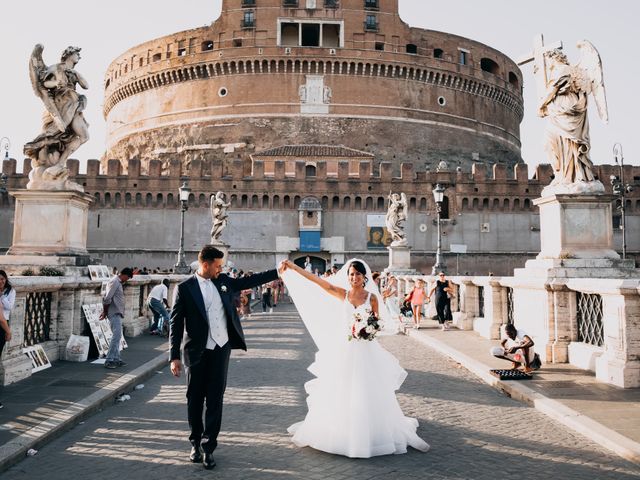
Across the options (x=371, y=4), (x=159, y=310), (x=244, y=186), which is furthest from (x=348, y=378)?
(x=371, y=4)

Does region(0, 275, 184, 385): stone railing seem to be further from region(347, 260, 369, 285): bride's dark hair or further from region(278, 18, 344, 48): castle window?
region(278, 18, 344, 48): castle window

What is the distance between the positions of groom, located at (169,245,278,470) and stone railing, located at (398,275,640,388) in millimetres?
4076

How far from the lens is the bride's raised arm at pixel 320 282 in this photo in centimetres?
429

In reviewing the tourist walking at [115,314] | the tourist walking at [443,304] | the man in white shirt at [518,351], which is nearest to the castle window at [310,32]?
the tourist walking at [443,304]

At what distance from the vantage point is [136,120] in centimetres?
4678

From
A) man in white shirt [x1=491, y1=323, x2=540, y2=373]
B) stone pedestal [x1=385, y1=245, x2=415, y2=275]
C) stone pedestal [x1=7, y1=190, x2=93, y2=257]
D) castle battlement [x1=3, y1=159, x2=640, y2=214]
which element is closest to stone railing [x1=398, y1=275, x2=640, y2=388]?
man in white shirt [x1=491, y1=323, x2=540, y2=373]

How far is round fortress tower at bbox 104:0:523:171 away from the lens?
41.9 m

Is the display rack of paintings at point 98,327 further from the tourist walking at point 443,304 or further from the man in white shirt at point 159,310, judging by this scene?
the tourist walking at point 443,304

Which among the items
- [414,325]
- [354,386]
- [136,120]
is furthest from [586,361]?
[136,120]

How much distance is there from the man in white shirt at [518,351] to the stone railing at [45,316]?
18.0ft

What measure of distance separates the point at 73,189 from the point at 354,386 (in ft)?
18.1

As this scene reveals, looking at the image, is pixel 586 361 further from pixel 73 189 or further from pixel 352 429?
pixel 73 189

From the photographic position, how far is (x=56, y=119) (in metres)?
7.59

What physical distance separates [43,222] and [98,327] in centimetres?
163
